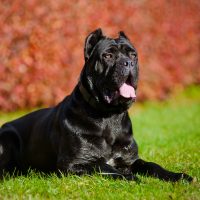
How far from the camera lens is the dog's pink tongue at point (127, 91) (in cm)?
544

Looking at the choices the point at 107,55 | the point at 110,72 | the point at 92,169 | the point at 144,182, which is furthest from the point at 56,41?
the point at 144,182

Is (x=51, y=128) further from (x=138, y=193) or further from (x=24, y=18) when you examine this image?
(x=24, y=18)

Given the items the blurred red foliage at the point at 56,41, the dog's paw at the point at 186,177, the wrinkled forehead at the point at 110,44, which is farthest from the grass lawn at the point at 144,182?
the blurred red foliage at the point at 56,41

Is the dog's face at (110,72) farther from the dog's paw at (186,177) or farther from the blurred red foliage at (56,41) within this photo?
the blurred red foliage at (56,41)

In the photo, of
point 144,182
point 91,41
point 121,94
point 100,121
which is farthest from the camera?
point 91,41

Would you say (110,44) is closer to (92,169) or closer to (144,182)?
(92,169)

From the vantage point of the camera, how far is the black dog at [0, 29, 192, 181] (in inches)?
213

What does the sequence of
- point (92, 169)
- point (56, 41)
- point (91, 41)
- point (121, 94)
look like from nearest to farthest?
1. point (92, 169)
2. point (121, 94)
3. point (91, 41)
4. point (56, 41)

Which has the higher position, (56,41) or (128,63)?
(56,41)

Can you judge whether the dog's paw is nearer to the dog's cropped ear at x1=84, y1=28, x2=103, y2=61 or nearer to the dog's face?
the dog's face

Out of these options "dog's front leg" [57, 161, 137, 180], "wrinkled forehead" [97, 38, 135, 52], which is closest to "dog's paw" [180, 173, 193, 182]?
"dog's front leg" [57, 161, 137, 180]

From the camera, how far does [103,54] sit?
5.51 meters

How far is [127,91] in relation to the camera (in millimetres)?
5484

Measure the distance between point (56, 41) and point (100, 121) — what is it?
20.3 ft
